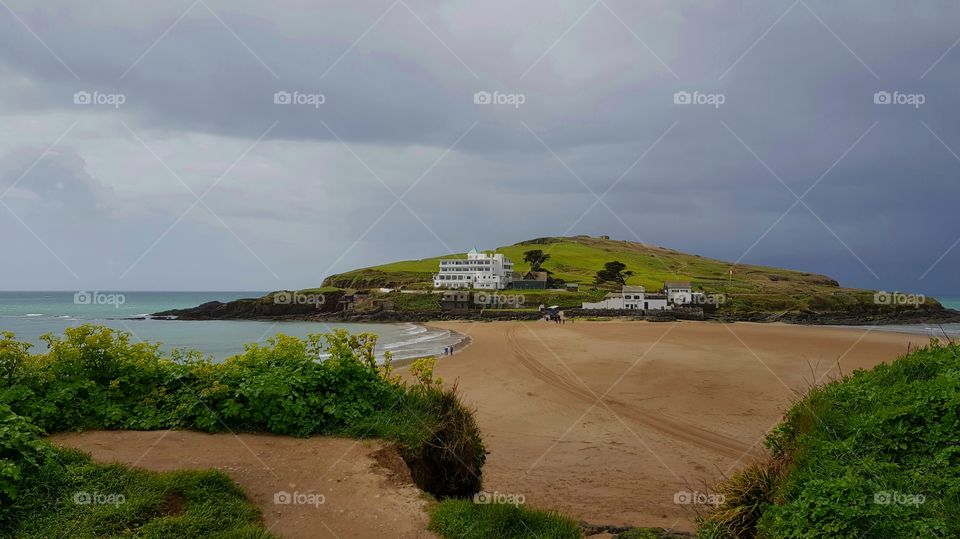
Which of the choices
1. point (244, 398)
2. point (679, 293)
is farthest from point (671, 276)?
point (244, 398)

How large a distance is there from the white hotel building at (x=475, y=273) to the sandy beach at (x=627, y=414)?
6425 cm

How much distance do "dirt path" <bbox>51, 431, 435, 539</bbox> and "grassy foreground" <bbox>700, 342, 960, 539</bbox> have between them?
138 inches

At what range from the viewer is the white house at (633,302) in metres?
80.1

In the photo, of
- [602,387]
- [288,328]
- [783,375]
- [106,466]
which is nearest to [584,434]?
[602,387]

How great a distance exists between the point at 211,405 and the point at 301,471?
2054 millimetres

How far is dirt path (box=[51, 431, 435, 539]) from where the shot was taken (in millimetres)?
5652

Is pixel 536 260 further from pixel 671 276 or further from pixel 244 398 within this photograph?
pixel 244 398

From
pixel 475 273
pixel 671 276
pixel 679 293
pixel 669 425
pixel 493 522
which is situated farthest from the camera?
pixel 671 276

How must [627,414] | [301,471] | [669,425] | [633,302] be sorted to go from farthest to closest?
1. [633,302]
2. [627,414]
3. [669,425]
4. [301,471]

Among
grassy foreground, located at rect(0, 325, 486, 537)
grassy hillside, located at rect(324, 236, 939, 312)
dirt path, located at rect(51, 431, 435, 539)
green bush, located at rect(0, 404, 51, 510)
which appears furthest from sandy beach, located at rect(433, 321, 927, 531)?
grassy hillside, located at rect(324, 236, 939, 312)

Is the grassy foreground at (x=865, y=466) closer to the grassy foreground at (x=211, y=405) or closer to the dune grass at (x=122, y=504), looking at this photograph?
the grassy foreground at (x=211, y=405)

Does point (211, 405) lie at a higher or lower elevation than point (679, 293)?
lower

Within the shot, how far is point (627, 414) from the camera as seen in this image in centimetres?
1722

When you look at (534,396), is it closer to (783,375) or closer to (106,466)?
(783,375)
